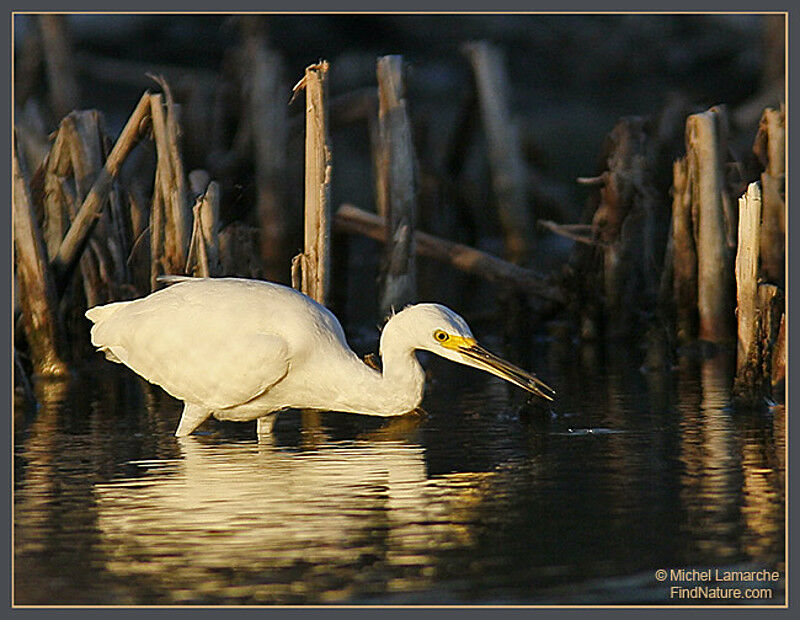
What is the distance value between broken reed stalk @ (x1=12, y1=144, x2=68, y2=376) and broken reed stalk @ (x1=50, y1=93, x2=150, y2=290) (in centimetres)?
21

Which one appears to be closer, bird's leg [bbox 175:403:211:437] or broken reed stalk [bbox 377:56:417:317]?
bird's leg [bbox 175:403:211:437]

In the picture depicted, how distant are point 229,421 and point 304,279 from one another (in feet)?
4.08

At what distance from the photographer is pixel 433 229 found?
2108 cm

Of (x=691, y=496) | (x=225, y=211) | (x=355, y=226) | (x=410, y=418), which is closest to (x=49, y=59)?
(x=225, y=211)

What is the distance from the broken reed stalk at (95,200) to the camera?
47.0 ft

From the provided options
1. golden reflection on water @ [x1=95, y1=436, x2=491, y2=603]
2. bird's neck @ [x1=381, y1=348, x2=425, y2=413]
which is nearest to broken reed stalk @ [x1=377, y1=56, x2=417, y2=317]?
bird's neck @ [x1=381, y1=348, x2=425, y2=413]

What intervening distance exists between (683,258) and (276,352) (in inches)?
232

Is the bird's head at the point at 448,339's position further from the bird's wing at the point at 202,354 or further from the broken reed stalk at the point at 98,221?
the broken reed stalk at the point at 98,221

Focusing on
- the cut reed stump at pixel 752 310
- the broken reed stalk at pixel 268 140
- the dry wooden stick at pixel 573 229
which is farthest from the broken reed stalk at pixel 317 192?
the broken reed stalk at pixel 268 140

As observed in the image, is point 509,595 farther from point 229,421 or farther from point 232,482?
point 229,421

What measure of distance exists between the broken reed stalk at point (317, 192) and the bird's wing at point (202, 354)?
1573mm

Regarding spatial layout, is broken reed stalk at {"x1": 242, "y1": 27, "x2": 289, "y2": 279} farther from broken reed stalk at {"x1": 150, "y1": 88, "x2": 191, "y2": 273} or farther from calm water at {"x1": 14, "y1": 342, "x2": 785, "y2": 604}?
calm water at {"x1": 14, "y1": 342, "x2": 785, "y2": 604}

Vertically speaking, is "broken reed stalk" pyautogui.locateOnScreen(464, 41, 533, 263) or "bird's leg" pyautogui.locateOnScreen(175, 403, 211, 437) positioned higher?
"broken reed stalk" pyautogui.locateOnScreen(464, 41, 533, 263)

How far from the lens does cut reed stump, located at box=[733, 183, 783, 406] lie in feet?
38.2
